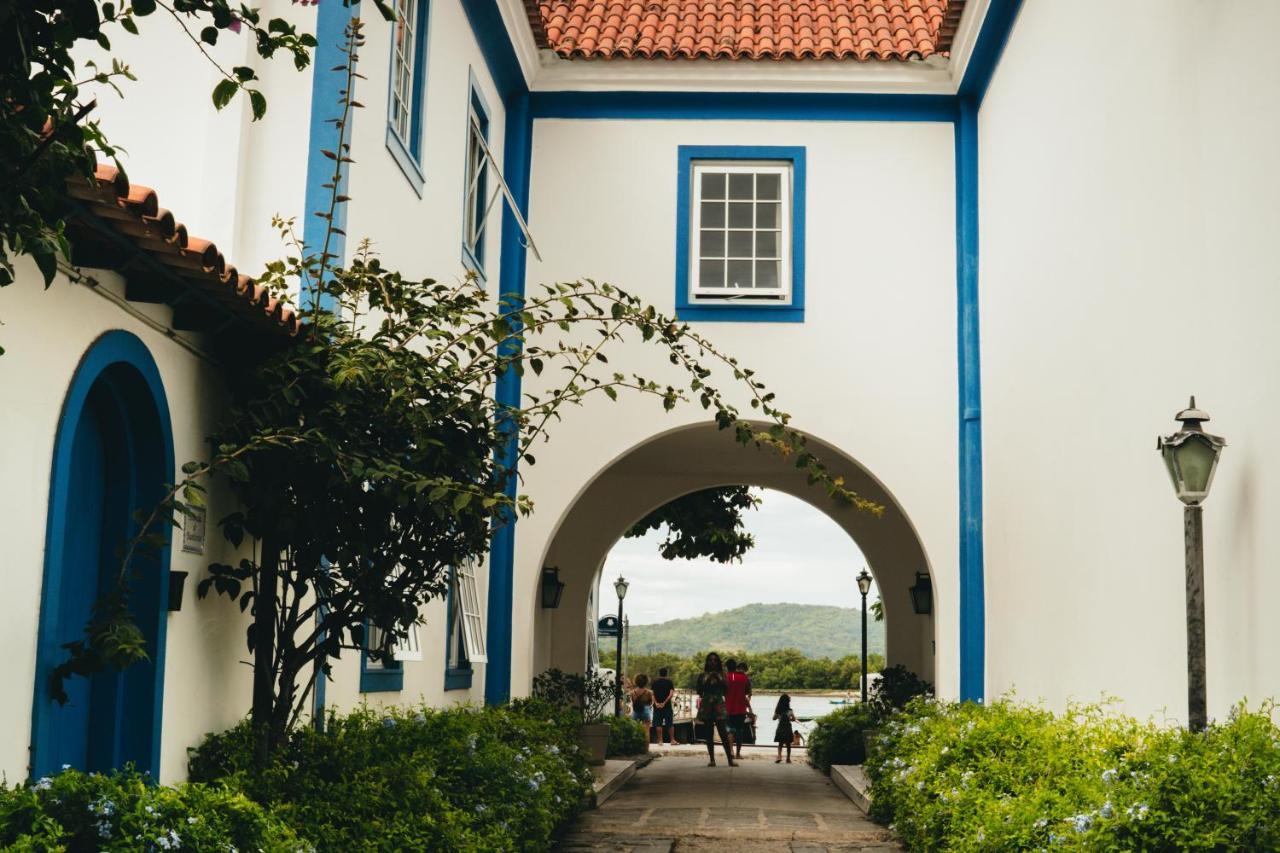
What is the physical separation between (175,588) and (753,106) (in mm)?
8163

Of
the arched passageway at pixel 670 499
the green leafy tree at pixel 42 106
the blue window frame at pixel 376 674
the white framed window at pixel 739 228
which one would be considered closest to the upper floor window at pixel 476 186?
the white framed window at pixel 739 228

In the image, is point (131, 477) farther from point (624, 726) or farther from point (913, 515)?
point (624, 726)

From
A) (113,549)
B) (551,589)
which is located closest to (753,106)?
(551,589)

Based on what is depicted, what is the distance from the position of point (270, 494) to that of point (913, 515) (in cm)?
720

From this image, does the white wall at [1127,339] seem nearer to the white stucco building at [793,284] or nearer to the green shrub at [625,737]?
the white stucco building at [793,284]

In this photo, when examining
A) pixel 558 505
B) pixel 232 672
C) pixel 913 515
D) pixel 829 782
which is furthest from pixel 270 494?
pixel 829 782

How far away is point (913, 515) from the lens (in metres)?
12.4

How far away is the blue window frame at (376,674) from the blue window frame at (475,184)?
120 inches

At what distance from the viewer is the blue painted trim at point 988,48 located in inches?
442

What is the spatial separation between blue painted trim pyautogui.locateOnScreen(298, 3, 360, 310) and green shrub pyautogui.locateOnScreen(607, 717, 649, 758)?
11287 mm

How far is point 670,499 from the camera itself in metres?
17.6

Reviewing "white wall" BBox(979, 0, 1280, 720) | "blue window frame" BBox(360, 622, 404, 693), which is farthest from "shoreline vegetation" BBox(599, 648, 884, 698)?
"blue window frame" BBox(360, 622, 404, 693)

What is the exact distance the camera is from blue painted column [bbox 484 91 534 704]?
1246cm

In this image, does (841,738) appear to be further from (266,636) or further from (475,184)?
(266,636)
